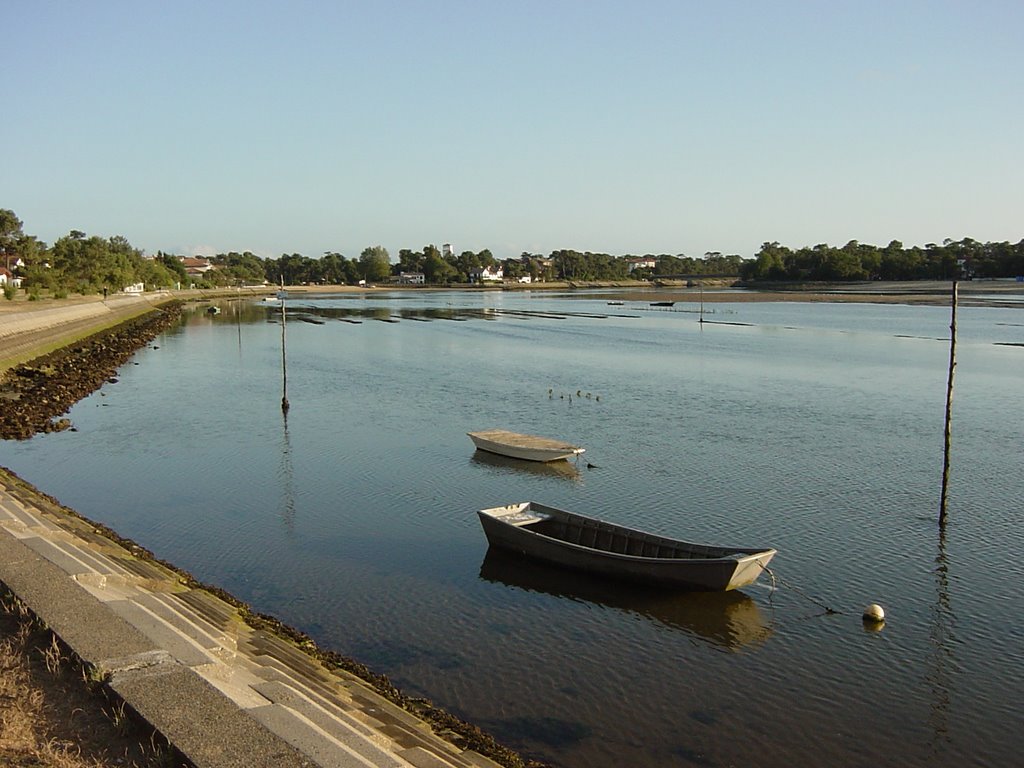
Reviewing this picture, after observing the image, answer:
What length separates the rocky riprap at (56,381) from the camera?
3145 cm

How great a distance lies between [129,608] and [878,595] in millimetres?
A: 13025

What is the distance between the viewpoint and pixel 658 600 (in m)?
15.7

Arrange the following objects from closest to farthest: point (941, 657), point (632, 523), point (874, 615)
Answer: point (941, 657), point (874, 615), point (632, 523)

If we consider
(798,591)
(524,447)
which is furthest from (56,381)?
(798,591)

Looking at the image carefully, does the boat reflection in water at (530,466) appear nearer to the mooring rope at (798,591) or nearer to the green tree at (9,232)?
the mooring rope at (798,591)

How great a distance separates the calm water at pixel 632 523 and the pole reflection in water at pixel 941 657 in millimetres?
53

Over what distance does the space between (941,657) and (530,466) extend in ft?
47.3

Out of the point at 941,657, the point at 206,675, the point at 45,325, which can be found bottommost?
the point at 941,657

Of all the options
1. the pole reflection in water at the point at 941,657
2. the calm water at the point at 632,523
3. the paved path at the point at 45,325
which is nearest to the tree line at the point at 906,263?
the calm water at the point at 632,523

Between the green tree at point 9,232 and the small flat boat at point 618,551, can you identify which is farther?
the green tree at point 9,232

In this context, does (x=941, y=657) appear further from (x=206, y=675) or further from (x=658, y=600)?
(x=206, y=675)

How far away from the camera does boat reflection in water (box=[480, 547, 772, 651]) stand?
47.5ft

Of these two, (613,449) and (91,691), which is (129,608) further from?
(613,449)

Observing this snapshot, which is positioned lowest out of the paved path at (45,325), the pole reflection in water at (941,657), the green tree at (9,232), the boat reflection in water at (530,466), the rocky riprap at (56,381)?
the pole reflection in water at (941,657)
